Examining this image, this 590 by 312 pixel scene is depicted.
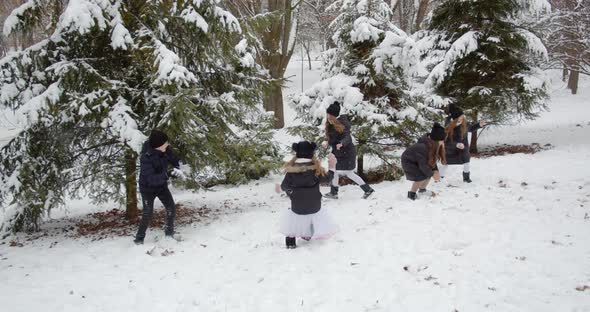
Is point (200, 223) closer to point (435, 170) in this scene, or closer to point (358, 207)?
point (358, 207)

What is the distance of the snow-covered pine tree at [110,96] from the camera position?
20.9ft

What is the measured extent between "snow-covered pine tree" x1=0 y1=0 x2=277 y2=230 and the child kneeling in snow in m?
1.88

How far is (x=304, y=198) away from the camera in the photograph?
5.70 meters

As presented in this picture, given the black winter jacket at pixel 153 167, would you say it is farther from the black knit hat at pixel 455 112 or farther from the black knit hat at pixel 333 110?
the black knit hat at pixel 455 112

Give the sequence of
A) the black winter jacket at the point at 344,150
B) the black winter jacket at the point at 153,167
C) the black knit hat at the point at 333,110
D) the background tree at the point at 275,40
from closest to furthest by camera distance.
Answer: the black winter jacket at the point at 153,167
the black knit hat at the point at 333,110
the black winter jacket at the point at 344,150
the background tree at the point at 275,40

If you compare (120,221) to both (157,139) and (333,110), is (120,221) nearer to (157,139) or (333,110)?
(157,139)

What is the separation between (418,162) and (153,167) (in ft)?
15.2

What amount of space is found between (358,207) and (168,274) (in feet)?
12.5

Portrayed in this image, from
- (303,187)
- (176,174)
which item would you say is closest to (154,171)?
(176,174)

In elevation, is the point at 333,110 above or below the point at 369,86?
below

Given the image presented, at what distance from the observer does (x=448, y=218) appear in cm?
629

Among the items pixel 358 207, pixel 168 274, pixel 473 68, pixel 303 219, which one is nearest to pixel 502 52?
pixel 473 68

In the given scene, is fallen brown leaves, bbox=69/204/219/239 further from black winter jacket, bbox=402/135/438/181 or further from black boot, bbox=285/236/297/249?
black winter jacket, bbox=402/135/438/181

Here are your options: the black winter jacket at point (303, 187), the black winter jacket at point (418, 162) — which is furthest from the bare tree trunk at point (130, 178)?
the black winter jacket at point (418, 162)
